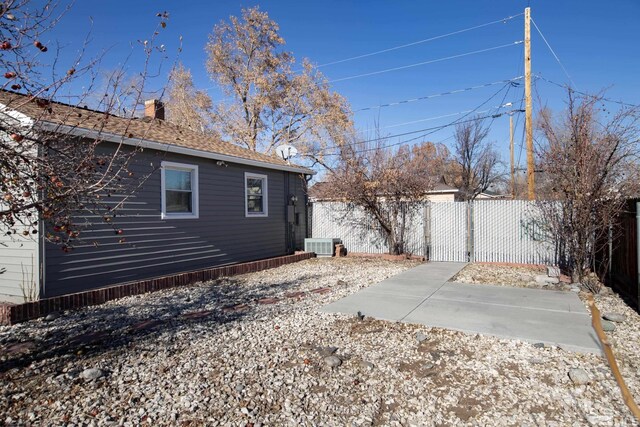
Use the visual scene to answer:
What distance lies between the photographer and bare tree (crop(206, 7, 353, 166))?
21328mm

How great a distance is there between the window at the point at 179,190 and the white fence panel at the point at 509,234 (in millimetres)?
7541

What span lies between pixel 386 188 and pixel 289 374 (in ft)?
28.8

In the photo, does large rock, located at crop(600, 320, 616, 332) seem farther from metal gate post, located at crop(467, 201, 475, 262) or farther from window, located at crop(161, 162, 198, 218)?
window, located at crop(161, 162, 198, 218)

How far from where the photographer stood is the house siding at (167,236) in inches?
254

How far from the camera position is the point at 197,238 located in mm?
8797

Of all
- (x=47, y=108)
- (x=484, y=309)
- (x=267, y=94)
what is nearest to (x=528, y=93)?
(x=484, y=309)

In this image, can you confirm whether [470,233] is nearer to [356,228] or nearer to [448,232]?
[448,232]

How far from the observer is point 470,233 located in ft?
36.1

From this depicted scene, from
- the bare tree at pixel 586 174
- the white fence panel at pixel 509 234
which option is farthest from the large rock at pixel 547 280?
the white fence panel at pixel 509 234

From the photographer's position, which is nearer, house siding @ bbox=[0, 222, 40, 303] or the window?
house siding @ bbox=[0, 222, 40, 303]

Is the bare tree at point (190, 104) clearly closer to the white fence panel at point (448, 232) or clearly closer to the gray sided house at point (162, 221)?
the gray sided house at point (162, 221)

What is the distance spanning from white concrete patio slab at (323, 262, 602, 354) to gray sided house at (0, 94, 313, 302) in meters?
3.99

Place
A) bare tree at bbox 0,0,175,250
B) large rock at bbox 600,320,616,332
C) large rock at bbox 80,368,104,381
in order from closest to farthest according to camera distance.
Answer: bare tree at bbox 0,0,175,250, large rock at bbox 80,368,104,381, large rock at bbox 600,320,616,332

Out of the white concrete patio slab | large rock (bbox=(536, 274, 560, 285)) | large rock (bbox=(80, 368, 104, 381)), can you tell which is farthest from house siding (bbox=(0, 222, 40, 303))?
large rock (bbox=(536, 274, 560, 285))
